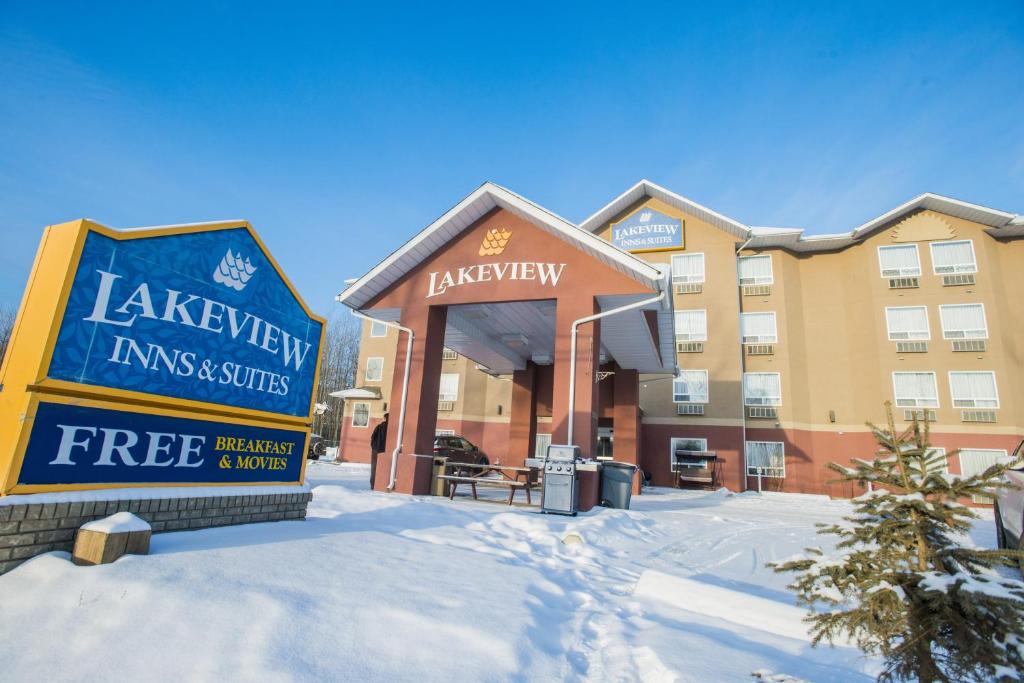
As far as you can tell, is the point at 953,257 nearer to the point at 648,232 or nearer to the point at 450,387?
the point at 648,232

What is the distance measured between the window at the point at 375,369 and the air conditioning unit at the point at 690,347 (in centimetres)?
1666

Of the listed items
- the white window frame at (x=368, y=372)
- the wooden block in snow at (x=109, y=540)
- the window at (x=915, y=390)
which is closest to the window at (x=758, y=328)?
the window at (x=915, y=390)

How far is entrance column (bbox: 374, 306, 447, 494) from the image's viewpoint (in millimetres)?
11930

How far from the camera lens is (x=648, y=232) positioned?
2766 centimetres

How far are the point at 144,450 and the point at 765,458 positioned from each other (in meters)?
24.9

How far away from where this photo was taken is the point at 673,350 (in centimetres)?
1711

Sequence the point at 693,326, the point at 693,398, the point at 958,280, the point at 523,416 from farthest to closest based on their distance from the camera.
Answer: the point at 693,326, the point at 693,398, the point at 958,280, the point at 523,416

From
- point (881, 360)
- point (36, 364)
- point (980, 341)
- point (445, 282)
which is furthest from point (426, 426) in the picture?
point (980, 341)

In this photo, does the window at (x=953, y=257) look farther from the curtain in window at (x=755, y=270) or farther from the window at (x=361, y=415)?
the window at (x=361, y=415)

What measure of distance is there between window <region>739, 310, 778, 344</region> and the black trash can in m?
16.9

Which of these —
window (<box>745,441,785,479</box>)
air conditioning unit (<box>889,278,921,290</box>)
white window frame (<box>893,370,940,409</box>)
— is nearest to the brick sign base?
window (<box>745,441,785,479</box>)

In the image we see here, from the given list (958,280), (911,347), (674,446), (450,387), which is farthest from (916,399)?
(450,387)

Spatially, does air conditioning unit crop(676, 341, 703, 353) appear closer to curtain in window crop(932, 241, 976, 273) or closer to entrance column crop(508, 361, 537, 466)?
entrance column crop(508, 361, 537, 466)

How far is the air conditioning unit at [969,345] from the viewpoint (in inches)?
873
